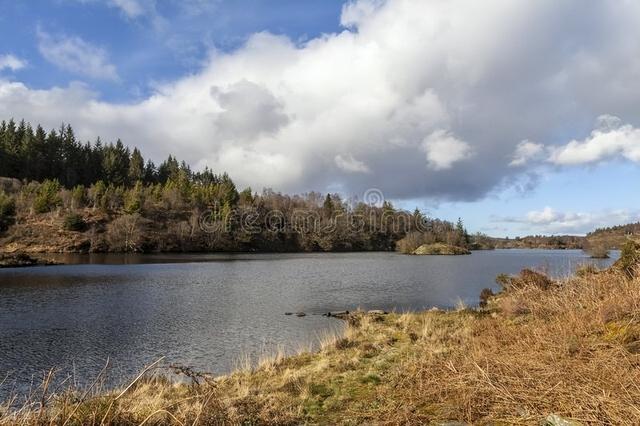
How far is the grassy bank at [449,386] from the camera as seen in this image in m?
6.70

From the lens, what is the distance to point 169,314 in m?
32.1

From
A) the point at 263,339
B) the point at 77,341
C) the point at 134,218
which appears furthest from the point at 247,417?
the point at 134,218

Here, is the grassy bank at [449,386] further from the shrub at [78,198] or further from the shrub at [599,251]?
the shrub at [78,198]

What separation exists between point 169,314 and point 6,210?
11187 cm

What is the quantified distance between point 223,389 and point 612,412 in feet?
34.3

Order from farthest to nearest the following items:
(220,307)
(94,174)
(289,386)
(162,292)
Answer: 1. (94,174)
2. (162,292)
3. (220,307)
4. (289,386)

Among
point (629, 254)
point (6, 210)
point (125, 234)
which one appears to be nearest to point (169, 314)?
point (629, 254)

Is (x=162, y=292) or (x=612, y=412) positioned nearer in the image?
(x=612, y=412)

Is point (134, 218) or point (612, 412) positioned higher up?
point (134, 218)

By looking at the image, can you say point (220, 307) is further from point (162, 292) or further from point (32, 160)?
point (32, 160)

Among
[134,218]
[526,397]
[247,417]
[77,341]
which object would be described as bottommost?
[77,341]

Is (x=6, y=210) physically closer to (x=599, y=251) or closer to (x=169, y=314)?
(x=169, y=314)

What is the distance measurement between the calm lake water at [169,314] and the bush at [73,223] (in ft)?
217

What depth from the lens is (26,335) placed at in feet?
83.1
